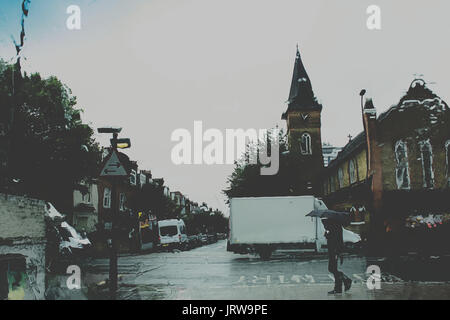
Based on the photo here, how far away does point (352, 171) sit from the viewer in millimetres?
35406

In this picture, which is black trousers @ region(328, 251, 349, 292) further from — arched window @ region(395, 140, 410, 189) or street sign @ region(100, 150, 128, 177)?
arched window @ region(395, 140, 410, 189)

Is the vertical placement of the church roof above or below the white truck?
above

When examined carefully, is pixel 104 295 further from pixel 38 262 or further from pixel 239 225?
pixel 239 225

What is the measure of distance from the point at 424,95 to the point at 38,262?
1033 inches

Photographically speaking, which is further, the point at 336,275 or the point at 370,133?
the point at 370,133

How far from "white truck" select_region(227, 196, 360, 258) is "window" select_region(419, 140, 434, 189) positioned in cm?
697

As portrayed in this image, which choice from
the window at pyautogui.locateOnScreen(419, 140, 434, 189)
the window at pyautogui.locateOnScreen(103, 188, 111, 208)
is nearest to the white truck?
the window at pyautogui.locateOnScreen(419, 140, 434, 189)

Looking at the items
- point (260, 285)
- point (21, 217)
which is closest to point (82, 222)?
point (260, 285)

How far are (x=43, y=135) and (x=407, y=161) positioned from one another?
21.5 meters

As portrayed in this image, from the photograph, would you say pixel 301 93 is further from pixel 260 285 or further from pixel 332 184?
pixel 260 285

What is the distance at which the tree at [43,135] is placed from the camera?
22.3 m

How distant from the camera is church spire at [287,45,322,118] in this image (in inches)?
2108

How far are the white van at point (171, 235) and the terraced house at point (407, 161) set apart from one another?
50.1ft
